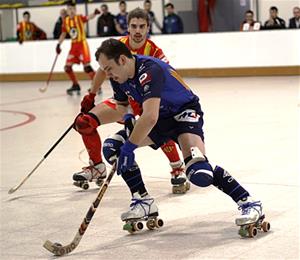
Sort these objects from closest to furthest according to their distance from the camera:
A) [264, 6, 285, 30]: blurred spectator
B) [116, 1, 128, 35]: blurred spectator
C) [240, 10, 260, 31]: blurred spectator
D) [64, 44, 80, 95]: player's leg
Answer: [64, 44, 80, 95]: player's leg < [264, 6, 285, 30]: blurred spectator < [240, 10, 260, 31]: blurred spectator < [116, 1, 128, 35]: blurred spectator

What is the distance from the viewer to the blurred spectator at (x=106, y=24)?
15.8 m

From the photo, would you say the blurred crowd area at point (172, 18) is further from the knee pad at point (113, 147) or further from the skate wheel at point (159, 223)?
the skate wheel at point (159, 223)

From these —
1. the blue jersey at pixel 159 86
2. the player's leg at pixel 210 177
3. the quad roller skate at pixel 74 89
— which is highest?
the blue jersey at pixel 159 86

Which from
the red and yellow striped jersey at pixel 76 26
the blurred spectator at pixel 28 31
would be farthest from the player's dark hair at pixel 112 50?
the blurred spectator at pixel 28 31

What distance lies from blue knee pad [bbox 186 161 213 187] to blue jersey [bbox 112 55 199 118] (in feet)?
1.34

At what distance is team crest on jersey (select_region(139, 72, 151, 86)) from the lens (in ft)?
14.1

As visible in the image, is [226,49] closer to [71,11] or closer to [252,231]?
[71,11]

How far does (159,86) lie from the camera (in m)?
4.29

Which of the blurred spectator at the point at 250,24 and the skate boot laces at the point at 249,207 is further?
the blurred spectator at the point at 250,24

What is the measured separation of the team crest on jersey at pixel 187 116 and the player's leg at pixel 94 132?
1.07 meters

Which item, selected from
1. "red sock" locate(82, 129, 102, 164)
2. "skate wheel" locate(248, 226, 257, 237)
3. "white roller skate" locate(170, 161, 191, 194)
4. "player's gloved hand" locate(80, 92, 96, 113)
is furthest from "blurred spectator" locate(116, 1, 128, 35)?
"skate wheel" locate(248, 226, 257, 237)

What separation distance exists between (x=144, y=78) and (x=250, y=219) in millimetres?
930

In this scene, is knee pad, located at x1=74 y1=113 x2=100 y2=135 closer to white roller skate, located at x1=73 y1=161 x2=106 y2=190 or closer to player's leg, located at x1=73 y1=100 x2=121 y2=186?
player's leg, located at x1=73 y1=100 x2=121 y2=186

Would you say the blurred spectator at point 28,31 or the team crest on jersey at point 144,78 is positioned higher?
the team crest on jersey at point 144,78
